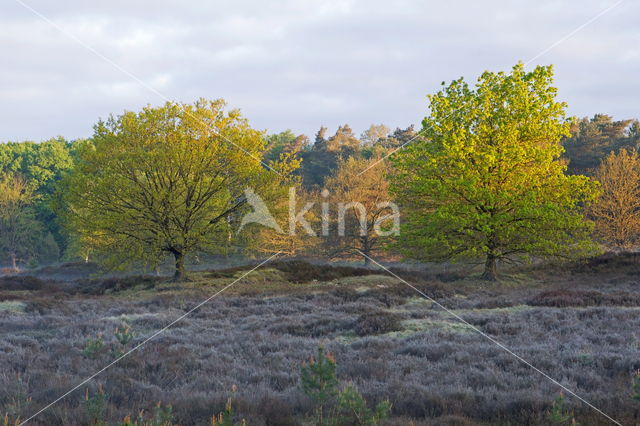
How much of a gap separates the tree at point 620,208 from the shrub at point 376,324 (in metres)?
26.1

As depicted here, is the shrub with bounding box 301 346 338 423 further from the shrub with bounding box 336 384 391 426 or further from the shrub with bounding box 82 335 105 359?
the shrub with bounding box 82 335 105 359

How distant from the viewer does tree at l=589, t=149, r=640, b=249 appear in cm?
3203

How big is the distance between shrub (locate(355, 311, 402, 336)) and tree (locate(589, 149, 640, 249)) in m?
26.1

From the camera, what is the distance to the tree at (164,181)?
21109 millimetres

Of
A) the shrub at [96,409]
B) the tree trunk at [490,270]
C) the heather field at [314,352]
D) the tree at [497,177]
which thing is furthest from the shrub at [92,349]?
the tree trunk at [490,270]

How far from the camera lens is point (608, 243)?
33.8 meters

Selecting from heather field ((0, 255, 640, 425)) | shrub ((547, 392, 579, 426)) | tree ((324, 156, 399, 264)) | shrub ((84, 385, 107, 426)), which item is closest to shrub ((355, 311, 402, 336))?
heather field ((0, 255, 640, 425))

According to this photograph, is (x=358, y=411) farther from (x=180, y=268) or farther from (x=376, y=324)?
(x=180, y=268)

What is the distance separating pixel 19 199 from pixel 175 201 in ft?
143

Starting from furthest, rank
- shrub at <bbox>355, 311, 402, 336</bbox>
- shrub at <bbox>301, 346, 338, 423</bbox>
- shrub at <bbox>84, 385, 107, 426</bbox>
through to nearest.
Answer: shrub at <bbox>355, 311, 402, 336</bbox>
shrub at <bbox>301, 346, 338, 423</bbox>
shrub at <bbox>84, 385, 107, 426</bbox>

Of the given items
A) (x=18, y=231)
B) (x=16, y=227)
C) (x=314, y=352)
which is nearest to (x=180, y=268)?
(x=314, y=352)

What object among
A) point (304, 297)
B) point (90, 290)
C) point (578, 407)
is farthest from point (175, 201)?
point (578, 407)

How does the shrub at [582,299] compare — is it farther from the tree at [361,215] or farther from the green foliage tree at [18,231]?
the green foliage tree at [18,231]

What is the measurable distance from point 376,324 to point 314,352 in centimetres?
275
